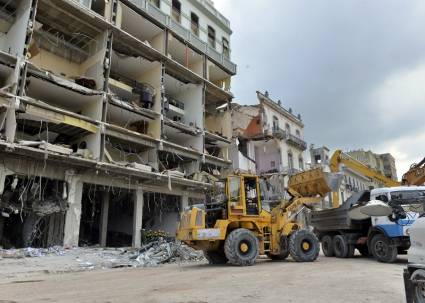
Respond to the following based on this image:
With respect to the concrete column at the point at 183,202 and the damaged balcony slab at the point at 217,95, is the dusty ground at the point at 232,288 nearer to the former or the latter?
the concrete column at the point at 183,202

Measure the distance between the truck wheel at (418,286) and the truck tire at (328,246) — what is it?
12626mm

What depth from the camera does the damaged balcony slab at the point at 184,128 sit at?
26.5 meters

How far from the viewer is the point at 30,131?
875 inches

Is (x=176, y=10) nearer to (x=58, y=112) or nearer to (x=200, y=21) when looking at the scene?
(x=200, y=21)

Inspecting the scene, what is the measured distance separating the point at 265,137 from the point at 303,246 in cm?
2730

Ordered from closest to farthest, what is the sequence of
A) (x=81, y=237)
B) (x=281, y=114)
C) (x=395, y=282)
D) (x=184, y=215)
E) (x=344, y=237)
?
(x=395, y=282)
(x=184, y=215)
(x=344, y=237)
(x=81, y=237)
(x=281, y=114)

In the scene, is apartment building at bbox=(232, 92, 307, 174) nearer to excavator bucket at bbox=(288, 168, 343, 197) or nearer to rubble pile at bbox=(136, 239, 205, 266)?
rubble pile at bbox=(136, 239, 205, 266)

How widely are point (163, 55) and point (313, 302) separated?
22340 millimetres

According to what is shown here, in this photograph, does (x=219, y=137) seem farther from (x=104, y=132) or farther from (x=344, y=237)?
(x=344, y=237)

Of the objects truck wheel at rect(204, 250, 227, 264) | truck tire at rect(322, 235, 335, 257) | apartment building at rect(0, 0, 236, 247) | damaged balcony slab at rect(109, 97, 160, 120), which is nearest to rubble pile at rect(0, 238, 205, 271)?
apartment building at rect(0, 0, 236, 247)

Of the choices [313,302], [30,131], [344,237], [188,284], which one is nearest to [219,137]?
[30,131]

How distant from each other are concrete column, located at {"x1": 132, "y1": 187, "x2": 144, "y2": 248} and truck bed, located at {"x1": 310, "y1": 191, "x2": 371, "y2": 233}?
442 inches

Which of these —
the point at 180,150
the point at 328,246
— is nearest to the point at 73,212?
the point at 180,150

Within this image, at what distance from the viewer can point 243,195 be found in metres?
14.5
